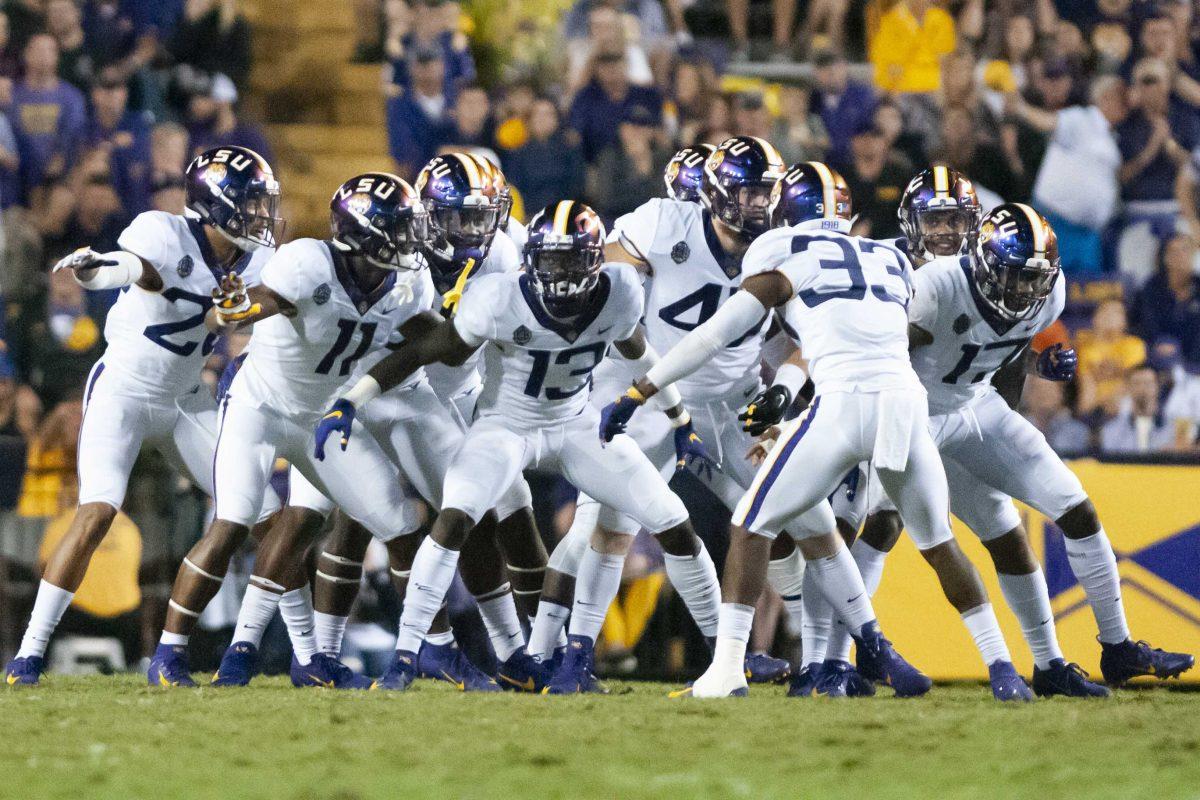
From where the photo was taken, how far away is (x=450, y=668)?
7738mm

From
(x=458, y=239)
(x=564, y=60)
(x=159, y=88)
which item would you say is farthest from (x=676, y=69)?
(x=458, y=239)

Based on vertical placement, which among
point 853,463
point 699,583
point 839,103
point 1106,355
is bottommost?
point 699,583

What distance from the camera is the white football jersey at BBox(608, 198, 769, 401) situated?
7.99 m

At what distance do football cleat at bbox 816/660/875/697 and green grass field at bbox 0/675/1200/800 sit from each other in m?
0.23

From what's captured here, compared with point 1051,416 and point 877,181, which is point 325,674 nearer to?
point 1051,416

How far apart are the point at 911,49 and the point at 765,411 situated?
23.2 ft

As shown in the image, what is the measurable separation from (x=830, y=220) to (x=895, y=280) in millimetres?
341

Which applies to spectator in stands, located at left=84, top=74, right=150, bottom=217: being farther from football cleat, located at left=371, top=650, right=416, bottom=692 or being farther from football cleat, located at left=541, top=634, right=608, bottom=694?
football cleat, located at left=541, top=634, right=608, bottom=694

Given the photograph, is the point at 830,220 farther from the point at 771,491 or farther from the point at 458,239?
the point at 458,239

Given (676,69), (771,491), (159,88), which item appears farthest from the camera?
(676,69)

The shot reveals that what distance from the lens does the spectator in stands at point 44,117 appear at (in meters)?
11.2

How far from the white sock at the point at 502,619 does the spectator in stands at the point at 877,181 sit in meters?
4.84

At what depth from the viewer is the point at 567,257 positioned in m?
7.14

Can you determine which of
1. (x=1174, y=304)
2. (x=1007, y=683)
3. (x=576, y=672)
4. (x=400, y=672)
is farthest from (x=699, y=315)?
(x=1174, y=304)
